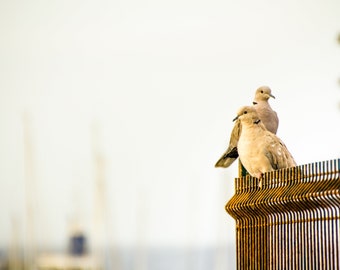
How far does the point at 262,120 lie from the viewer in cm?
1803

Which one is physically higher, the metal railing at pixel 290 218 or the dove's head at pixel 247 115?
the dove's head at pixel 247 115

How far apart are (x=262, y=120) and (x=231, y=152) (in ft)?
2.01

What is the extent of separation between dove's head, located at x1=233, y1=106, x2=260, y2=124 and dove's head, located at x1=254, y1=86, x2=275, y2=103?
0.91 m

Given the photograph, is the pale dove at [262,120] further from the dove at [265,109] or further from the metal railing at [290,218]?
the metal railing at [290,218]

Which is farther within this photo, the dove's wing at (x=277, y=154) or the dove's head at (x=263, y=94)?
the dove's head at (x=263, y=94)

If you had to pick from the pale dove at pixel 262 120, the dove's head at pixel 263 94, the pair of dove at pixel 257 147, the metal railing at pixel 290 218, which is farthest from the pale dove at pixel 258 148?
the dove's head at pixel 263 94

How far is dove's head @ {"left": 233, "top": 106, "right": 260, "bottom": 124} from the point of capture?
56.4 ft

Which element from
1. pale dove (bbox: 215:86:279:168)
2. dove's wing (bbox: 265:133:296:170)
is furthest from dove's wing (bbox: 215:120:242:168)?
dove's wing (bbox: 265:133:296:170)

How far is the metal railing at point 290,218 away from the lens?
14.9 m

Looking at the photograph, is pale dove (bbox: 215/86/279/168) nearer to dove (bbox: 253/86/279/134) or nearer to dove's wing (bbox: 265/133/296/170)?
dove (bbox: 253/86/279/134)

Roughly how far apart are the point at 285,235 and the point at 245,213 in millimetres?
1394

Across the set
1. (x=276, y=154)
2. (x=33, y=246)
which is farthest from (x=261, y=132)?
(x=33, y=246)

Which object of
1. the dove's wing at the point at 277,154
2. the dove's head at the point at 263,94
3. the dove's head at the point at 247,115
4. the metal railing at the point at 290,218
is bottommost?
the metal railing at the point at 290,218

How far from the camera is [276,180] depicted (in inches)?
653
